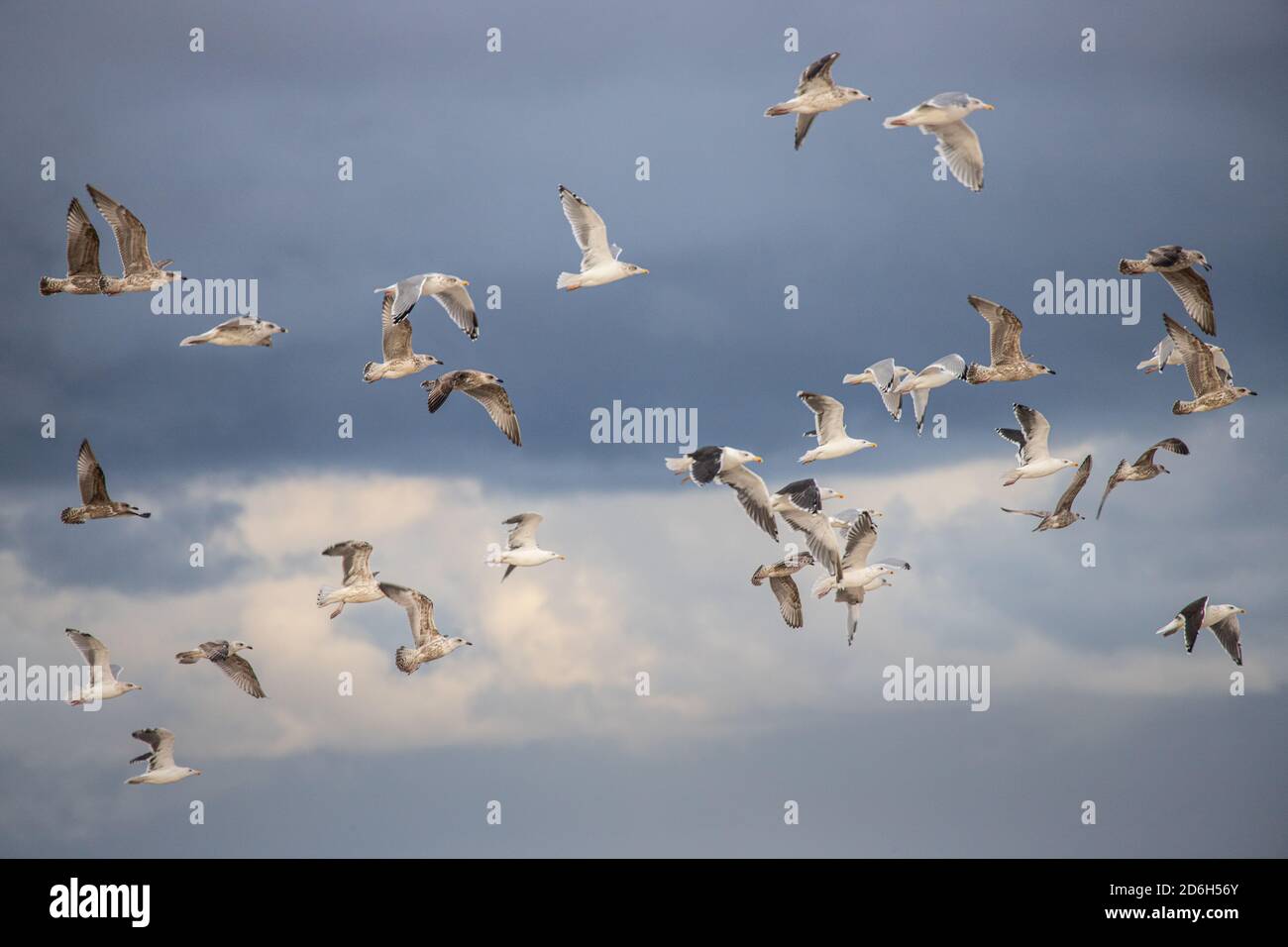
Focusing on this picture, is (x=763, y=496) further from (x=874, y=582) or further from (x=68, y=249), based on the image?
(x=68, y=249)

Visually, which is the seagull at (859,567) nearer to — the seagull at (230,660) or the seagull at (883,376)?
the seagull at (883,376)

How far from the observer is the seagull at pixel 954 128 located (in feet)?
Answer: 128

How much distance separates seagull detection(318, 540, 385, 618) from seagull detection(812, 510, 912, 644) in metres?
9.45

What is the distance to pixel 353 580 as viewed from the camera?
4209 centimetres

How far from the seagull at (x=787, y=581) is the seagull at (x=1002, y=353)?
18.1 ft

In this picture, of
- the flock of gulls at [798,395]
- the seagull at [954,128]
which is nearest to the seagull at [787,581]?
the flock of gulls at [798,395]

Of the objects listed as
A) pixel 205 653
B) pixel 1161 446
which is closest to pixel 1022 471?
pixel 1161 446

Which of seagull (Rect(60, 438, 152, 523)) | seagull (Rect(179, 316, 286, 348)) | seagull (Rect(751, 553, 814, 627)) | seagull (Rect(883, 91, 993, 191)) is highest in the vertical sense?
seagull (Rect(883, 91, 993, 191))

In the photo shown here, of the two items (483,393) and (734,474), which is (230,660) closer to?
(483,393)

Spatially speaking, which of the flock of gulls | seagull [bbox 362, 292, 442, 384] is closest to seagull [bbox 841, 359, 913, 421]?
the flock of gulls

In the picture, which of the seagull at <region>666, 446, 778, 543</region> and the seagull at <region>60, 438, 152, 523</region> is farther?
the seagull at <region>60, 438, 152, 523</region>

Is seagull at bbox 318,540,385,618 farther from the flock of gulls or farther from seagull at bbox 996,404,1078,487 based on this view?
seagull at bbox 996,404,1078,487

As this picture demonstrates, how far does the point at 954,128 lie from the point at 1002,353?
5.71 meters

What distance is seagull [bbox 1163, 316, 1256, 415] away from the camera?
42750 mm
